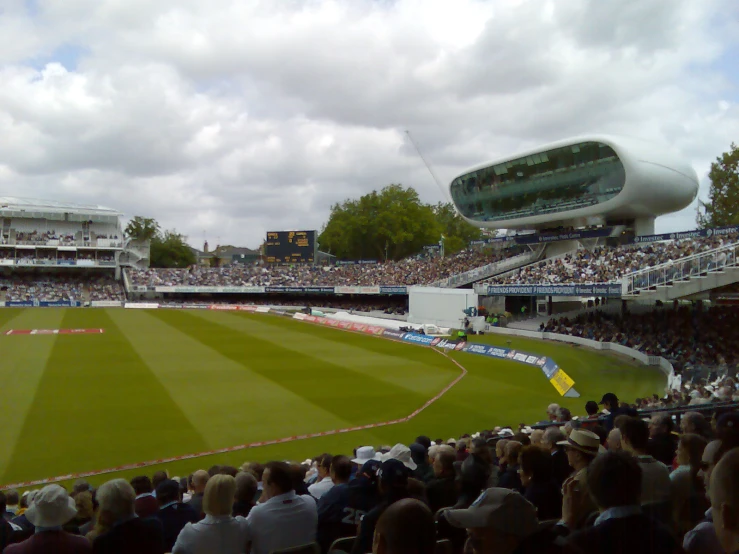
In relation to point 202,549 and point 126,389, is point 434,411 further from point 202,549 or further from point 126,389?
point 202,549

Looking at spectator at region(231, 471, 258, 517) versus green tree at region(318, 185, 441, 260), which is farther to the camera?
green tree at region(318, 185, 441, 260)

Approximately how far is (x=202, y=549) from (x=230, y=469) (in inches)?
147

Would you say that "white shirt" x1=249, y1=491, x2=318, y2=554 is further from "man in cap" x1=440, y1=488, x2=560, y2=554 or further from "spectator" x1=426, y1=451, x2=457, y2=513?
"man in cap" x1=440, y1=488, x2=560, y2=554

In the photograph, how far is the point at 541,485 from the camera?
445cm

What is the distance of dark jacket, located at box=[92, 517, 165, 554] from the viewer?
139 inches

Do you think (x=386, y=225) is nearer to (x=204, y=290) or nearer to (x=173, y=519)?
(x=204, y=290)

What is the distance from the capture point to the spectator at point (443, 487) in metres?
5.04

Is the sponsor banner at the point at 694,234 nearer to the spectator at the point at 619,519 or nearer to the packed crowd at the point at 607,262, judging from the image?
the packed crowd at the point at 607,262

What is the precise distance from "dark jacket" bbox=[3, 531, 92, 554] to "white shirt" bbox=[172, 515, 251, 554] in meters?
0.57

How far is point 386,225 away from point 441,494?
8522 cm

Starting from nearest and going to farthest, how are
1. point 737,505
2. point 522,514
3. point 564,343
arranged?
point 737,505, point 522,514, point 564,343

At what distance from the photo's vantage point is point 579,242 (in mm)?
47375

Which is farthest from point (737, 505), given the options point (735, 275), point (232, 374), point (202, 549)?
point (735, 275)

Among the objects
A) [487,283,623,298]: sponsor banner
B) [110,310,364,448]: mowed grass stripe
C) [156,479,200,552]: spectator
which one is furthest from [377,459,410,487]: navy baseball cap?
[487,283,623,298]: sponsor banner
